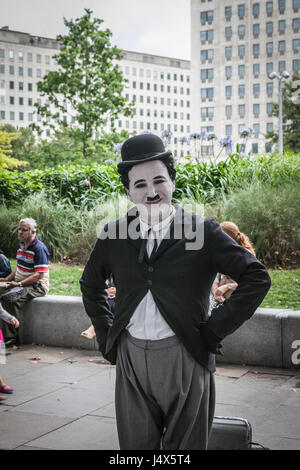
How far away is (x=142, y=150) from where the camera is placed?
294 cm

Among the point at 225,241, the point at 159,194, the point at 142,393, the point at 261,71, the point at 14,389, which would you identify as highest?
the point at 261,71

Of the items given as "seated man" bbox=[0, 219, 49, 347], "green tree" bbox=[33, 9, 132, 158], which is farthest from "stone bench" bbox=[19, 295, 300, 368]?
"green tree" bbox=[33, 9, 132, 158]

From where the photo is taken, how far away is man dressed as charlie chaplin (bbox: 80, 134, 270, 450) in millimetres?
2719

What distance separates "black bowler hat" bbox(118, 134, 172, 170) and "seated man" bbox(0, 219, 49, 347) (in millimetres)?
5500

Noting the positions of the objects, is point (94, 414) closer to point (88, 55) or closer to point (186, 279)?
point (186, 279)

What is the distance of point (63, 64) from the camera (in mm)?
26969

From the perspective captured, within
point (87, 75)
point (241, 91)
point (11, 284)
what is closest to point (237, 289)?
point (11, 284)

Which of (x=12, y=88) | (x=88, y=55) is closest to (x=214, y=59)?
(x=12, y=88)

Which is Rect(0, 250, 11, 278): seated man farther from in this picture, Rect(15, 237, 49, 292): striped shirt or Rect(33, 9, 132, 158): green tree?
Rect(33, 9, 132, 158): green tree

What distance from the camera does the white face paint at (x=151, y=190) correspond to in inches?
115

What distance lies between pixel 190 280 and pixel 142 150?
0.67 m

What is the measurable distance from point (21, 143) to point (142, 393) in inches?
2715

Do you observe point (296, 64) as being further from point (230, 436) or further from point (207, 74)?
point (230, 436)

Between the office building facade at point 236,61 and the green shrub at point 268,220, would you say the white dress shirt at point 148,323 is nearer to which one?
the green shrub at point 268,220
